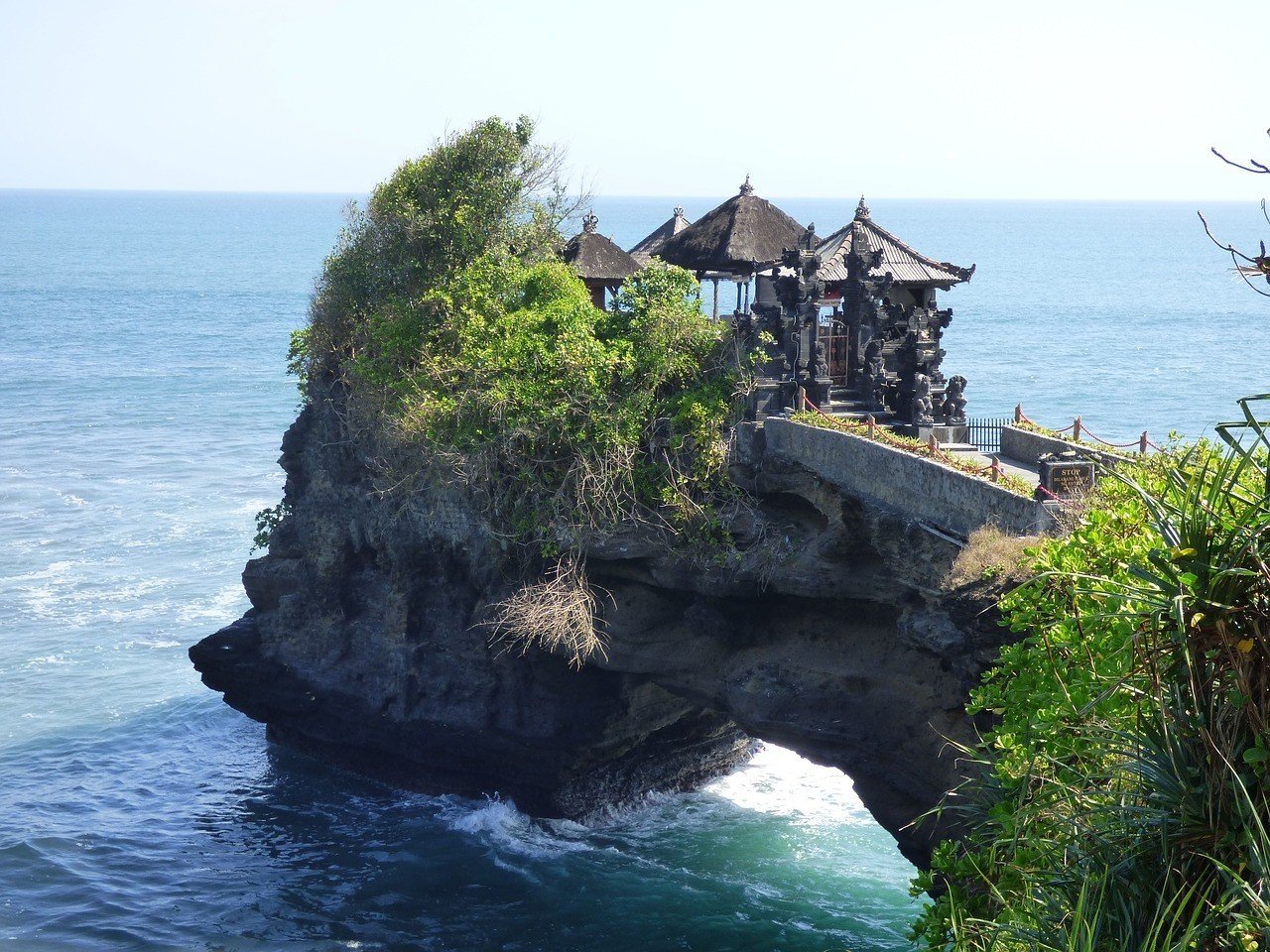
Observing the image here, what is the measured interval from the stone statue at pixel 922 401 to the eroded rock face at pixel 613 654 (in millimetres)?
3201

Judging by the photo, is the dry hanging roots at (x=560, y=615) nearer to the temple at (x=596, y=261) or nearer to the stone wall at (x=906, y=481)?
the stone wall at (x=906, y=481)

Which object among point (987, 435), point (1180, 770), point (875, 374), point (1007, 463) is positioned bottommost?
point (1180, 770)

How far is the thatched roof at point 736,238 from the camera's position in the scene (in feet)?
94.8

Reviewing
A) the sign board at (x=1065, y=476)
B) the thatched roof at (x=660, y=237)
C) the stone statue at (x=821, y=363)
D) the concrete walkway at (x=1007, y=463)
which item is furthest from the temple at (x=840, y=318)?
the sign board at (x=1065, y=476)

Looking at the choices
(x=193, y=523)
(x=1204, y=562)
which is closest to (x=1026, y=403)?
(x=193, y=523)

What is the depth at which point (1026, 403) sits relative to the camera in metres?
70.6

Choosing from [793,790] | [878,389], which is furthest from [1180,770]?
[793,790]

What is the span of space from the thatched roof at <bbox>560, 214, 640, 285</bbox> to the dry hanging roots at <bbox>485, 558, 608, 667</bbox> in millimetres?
7976

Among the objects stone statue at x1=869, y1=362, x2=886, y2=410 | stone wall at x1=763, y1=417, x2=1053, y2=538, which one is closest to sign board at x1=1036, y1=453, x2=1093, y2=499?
stone wall at x1=763, y1=417, x2=1053, y2=538

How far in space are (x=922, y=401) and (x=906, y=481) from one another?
4.81 meters

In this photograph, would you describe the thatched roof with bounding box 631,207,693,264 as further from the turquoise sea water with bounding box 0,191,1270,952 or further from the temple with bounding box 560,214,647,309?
the turquoise sea water with bounding box 0,191,1270,952

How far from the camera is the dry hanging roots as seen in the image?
24.3 m

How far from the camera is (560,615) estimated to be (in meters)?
24.4

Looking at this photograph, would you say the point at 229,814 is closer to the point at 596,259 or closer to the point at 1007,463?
the point at 596,259
